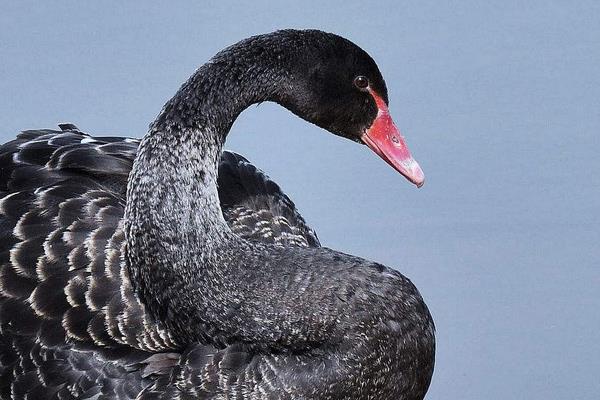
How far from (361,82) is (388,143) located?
0.22 metres

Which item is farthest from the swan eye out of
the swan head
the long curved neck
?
the long curved neck

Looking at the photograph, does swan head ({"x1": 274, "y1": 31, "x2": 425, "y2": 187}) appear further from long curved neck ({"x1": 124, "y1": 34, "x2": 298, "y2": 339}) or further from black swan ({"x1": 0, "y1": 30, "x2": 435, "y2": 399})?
long curved neck ({"x1": 124, "y1": 34, "x2": 298, "y2": 339})

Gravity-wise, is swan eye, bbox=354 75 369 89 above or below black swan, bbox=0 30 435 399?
above

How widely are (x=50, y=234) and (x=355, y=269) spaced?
3.08ft

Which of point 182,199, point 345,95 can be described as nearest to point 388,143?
point 345,95

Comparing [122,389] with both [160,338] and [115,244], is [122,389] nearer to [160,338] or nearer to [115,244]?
[160,338]

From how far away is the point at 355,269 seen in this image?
3.80m

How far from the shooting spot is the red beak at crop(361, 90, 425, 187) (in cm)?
412

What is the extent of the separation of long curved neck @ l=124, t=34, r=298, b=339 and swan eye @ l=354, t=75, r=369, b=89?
320 millimetres

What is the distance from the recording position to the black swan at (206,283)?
3701mm

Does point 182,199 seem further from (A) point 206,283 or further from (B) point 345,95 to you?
(B) point 345,95

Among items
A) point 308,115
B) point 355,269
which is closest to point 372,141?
point 308,115

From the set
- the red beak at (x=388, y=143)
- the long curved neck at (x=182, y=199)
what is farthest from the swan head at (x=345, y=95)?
the long curved neck at (x=182, y=199)

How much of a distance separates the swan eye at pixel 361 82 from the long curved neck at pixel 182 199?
1.05 ft
